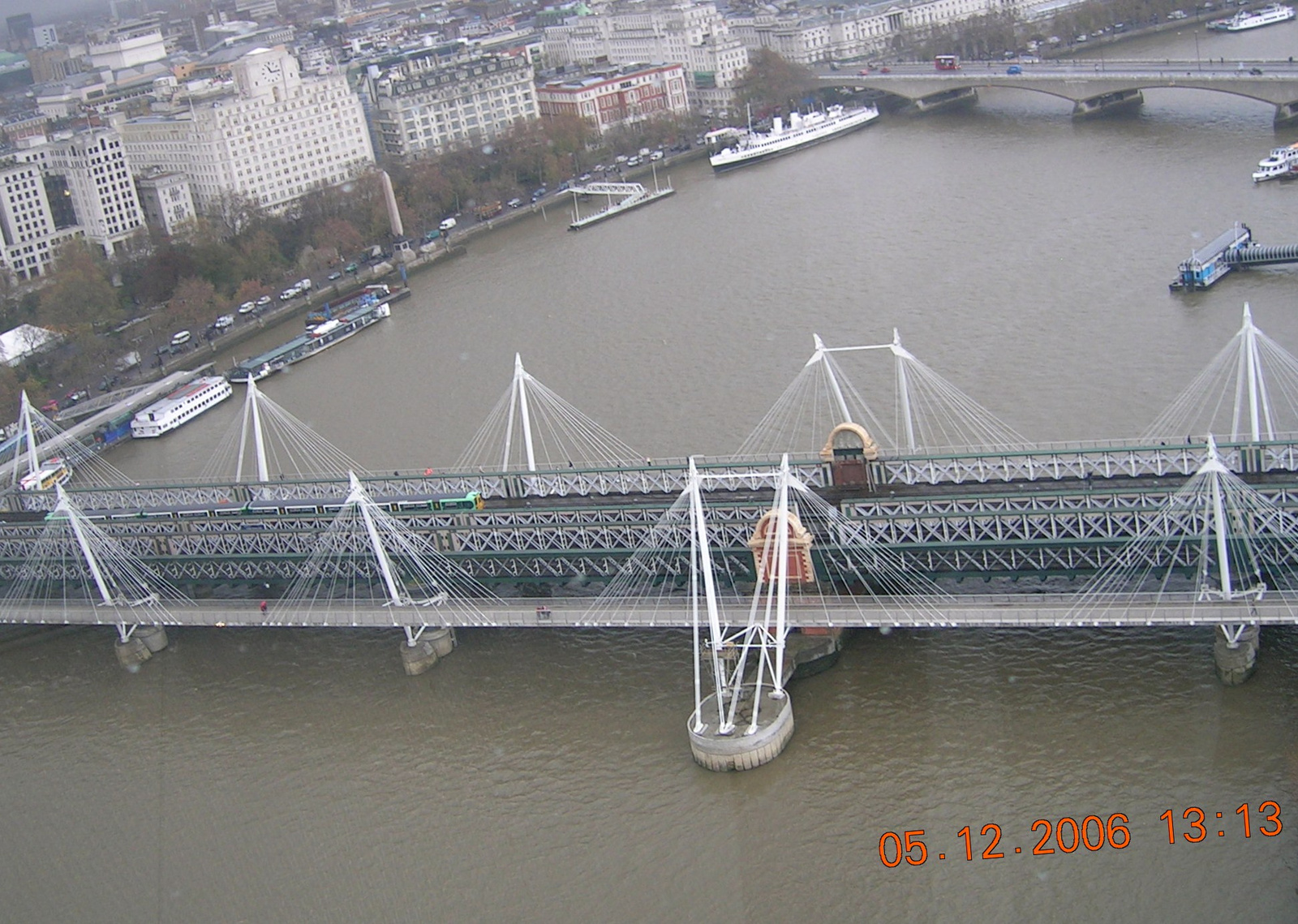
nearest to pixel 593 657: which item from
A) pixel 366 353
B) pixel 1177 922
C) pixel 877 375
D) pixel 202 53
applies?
pixel 1177 922

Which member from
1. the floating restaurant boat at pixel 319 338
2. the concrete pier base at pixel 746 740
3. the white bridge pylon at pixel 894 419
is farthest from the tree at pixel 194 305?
the concrete pier base at pixel 746 740

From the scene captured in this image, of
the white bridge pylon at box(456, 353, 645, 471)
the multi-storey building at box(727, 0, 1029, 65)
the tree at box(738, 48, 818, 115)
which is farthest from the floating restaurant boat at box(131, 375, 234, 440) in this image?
the multi-storey building at box(727, 0, 1029, 65)

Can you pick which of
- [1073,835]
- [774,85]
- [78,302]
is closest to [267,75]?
[78,302]

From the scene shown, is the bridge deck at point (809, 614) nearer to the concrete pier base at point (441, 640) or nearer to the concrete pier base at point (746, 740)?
the concrete pier base at point (441, 640)

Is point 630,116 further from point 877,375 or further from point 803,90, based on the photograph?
point 877,375

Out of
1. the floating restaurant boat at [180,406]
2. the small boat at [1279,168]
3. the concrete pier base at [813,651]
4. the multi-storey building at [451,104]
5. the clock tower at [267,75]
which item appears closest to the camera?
the concrete pier base at [813,651]
